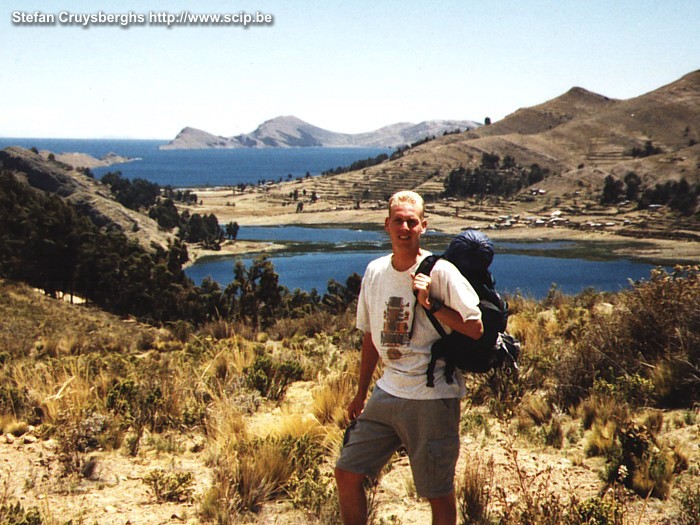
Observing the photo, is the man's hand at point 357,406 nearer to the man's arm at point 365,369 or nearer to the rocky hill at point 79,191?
the man's arm at point 365,369

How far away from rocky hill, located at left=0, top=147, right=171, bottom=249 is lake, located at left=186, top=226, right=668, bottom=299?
49.1ft

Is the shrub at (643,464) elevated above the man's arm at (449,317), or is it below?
below

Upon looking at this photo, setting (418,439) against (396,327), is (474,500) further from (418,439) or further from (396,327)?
(396,327)

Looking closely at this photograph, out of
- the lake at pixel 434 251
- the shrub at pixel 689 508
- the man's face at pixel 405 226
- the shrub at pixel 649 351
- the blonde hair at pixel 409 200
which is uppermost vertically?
the blonde hair at pixel 409 200

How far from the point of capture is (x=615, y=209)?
124000 millimetres

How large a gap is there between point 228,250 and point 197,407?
93.3 m

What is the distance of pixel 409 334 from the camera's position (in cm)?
304

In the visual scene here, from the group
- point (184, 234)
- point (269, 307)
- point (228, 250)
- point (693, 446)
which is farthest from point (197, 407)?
point (184, 234)

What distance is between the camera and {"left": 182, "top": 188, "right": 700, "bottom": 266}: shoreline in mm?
88000

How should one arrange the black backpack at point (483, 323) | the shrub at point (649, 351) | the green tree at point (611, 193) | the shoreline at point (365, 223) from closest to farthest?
the black backpack at point (483, 323) → the shrub at point (649, 351) → the shoreline at point (365, 223) → the green tree at point (611, 193)

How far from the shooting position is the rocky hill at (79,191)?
94812 mm

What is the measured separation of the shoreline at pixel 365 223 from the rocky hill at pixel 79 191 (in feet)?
30.2

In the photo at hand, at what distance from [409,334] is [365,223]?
12329 centimetres

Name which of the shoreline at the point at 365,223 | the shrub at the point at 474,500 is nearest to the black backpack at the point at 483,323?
the shrub at the point at 474,500
